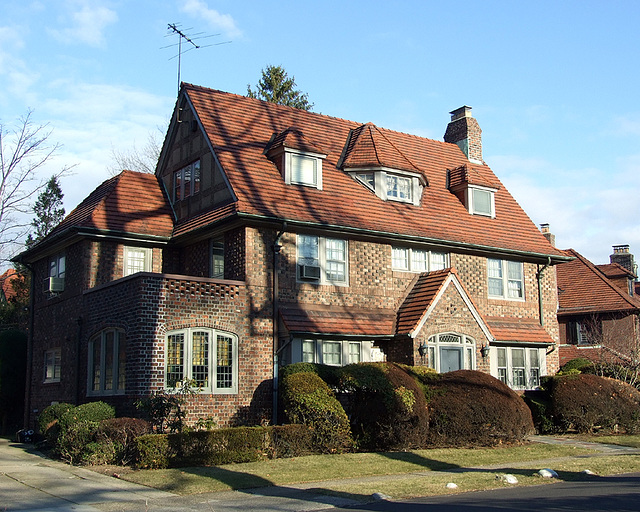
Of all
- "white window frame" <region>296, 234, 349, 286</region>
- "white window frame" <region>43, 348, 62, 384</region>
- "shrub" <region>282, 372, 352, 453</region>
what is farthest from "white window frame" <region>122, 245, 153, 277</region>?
"shrub" <region>282, 372, 352, 453</region>

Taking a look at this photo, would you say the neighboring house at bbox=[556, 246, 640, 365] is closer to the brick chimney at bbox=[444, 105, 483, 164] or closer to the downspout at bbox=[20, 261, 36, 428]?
the brick chimney at bbox=[444, 105, 483, 164]

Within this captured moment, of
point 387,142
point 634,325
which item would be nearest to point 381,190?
point 387,142

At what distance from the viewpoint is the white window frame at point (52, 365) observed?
22.5m

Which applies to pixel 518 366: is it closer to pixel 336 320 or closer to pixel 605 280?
pixel 336 320

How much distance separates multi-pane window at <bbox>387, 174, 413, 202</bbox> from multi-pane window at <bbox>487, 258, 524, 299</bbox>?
12.3ft

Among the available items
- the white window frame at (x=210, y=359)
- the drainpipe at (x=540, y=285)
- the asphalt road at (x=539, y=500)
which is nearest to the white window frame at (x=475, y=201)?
the drainpipe at (x=540, y=285)

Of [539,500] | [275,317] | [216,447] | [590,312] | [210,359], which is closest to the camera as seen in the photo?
[539,500]

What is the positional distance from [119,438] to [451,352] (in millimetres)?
10168

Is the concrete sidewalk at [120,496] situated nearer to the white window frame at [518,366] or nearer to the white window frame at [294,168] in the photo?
the white window frame at [518,366]

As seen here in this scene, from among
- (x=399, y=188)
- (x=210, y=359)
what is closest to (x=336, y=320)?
(x=210, y=359)

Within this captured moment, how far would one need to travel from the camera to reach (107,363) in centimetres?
1920

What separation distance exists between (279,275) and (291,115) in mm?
7622

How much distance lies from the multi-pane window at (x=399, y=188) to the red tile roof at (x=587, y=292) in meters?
15.4

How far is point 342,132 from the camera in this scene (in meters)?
26.1
